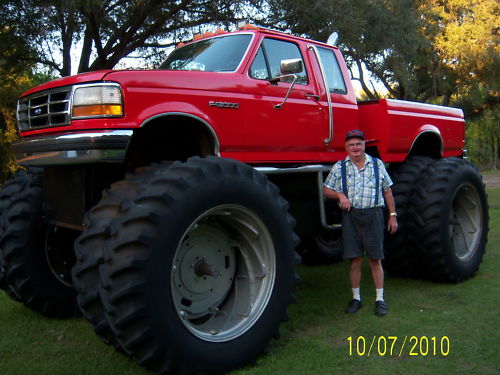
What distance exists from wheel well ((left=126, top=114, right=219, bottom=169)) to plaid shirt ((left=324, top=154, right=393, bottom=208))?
4.16ft

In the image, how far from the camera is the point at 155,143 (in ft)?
14.1

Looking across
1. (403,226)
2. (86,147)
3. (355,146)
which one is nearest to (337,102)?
(355,146)

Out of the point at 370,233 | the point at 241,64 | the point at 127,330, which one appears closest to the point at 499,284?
the point at 370,233

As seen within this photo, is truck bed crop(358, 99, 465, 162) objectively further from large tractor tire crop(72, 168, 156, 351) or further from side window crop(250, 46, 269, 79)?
large tractor tire crop(72, 168, 156, 351)

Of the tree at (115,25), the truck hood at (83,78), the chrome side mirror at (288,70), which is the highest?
the tree at (115,25)

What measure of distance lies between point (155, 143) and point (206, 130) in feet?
1.69

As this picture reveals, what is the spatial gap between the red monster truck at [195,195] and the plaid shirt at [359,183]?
0.66ft

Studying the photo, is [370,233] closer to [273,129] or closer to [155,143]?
[273,129]

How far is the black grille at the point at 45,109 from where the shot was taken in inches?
144

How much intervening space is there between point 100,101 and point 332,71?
8.96ft

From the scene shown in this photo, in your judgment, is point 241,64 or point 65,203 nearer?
point 65,203

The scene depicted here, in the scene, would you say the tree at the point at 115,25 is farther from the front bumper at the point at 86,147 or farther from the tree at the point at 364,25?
the front bumper at the point at 86,147

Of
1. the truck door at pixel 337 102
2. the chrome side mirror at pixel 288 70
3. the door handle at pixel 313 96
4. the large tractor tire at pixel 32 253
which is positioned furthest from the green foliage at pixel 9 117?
the chrome side mirror at pixel 288 70

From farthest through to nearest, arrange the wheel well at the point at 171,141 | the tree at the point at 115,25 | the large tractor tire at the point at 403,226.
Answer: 1. the tree at the point at 115,25
2. the large tractor tire at the point at 403,226
3. the wheel well at the point at 171,141
